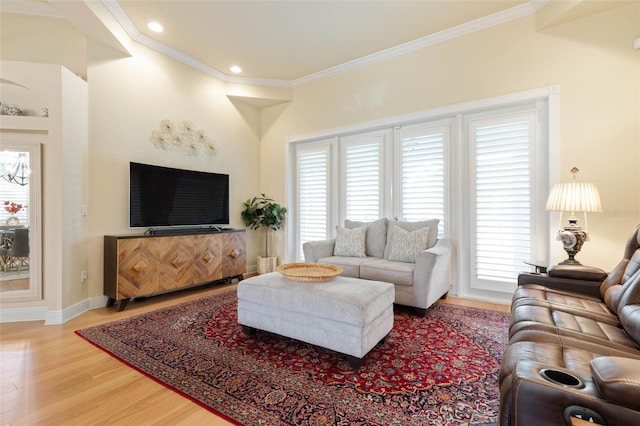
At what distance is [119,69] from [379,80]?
11.2 feet

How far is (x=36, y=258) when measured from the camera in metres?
3.00

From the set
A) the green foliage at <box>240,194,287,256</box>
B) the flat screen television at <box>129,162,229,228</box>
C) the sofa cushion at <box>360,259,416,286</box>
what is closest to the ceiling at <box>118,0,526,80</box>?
the flat screen television at <box>129,162,229,228</box>

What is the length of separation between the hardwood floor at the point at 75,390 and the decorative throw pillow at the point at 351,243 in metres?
2.51

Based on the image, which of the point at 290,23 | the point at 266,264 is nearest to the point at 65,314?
the point at 266,264

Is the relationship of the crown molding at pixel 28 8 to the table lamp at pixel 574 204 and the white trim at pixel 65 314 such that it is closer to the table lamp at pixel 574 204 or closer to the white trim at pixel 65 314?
the white trim at pixel 65 314

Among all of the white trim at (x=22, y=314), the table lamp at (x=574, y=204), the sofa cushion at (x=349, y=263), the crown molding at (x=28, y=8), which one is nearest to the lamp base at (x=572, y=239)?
the table lamp at (x=574, y=204)

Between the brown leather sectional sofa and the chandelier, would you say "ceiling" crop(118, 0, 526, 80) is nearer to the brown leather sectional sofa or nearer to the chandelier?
the chandelier

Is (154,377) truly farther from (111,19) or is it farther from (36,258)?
(111,19)

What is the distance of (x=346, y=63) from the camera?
4465 mm

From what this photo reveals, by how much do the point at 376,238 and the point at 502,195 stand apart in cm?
157

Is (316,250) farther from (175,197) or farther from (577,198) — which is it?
(577,198)

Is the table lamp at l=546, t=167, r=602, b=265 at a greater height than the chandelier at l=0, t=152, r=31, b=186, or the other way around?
the chandelier at l=0, t=152, r=31, b=186

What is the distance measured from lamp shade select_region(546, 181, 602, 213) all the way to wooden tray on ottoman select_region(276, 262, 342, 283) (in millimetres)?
2120

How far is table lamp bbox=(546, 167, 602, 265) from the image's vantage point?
100 inches
